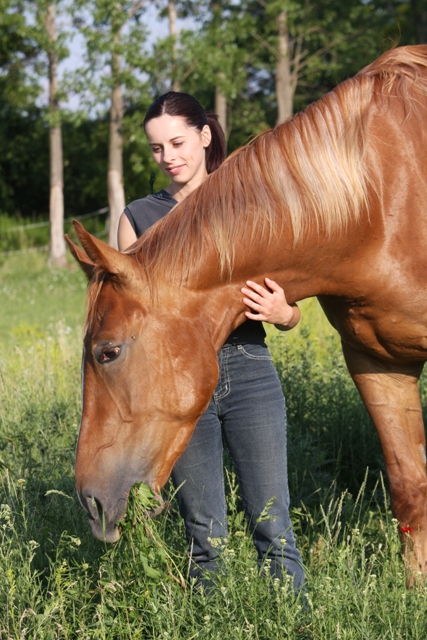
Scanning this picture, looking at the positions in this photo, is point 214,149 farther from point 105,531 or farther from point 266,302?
point 105,531

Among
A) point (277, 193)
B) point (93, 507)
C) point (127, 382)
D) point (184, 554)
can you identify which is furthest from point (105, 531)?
point (277, 193)

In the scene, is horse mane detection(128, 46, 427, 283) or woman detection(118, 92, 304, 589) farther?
woman detection(118, 92, 304, 589)

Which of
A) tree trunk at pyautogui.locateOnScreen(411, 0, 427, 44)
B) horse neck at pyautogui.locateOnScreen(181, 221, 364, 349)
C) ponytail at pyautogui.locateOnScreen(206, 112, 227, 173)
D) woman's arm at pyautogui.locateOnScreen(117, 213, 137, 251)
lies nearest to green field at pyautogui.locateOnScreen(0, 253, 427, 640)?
horse neck at pyautogui.locateOnScreen(181, 221, 364, 349)

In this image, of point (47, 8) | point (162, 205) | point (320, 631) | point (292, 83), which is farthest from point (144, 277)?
point (292, 83)

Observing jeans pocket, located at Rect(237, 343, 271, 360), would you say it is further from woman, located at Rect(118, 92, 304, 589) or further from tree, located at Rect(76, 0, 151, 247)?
tree, located at Rect(76, 0, 151, 247)

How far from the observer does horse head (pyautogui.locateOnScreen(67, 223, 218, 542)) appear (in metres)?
2.58

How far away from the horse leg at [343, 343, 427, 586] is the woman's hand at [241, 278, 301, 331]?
2.45 ft

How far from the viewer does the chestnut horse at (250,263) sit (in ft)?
8.52

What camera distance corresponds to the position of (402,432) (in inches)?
134

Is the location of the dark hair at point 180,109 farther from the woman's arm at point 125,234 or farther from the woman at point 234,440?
the woman's arm at point 125,234

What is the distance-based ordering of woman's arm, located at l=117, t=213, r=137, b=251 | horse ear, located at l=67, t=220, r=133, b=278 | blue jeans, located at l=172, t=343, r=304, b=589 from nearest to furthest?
horse ear, located at l=67, t=220, r=133, b=278 → blue jeans, located at l=172, t=343, r=304, b=589 → woman's arm, located at l=117, t=213, r=137, b=251

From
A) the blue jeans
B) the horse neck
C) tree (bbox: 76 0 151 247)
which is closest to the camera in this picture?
the horse neck

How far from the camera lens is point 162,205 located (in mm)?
3158

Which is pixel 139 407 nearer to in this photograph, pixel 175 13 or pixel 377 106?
pixel 377 106
